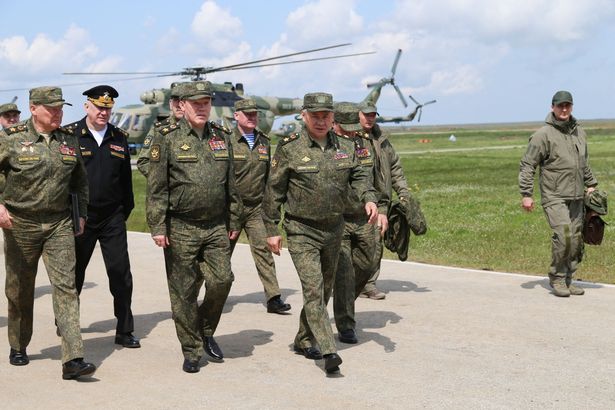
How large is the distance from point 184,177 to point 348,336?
1.93 metres

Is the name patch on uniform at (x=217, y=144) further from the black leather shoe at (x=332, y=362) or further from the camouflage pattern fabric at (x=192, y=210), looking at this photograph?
the black leather shoe at (x=332, y=362)

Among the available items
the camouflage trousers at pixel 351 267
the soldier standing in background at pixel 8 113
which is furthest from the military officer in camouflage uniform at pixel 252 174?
the soldier standing in background at pixel 8 113

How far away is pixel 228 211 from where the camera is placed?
20.7ft

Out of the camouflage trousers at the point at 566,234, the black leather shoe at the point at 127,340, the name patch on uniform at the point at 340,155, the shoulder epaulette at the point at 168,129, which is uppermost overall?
the shoulder epaulette at the point at 168,129

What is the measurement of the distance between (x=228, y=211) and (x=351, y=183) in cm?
93

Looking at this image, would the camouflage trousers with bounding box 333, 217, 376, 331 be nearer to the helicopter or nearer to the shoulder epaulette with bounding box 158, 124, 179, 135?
the shoulder epaulette with bounding box 158, 124, 179, 135

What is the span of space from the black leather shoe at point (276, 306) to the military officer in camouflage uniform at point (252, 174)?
21 cm

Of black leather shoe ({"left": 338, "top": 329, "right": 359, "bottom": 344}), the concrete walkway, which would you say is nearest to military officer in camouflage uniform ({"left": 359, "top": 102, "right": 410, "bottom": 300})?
the concrete walkway

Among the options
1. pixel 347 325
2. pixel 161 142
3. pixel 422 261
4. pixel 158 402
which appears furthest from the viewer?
pixel 422 261

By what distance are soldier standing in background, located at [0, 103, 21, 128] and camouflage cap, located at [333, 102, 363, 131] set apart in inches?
196

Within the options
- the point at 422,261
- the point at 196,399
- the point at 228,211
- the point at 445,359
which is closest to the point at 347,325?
the point at 445,359

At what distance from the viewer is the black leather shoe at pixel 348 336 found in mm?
7031

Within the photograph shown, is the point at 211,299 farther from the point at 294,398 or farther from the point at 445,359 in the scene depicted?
the point at 445,359

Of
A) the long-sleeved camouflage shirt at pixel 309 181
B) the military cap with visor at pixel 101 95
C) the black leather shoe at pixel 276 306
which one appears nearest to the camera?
the long-sleeved camouflage shirt at pixel 309 181
